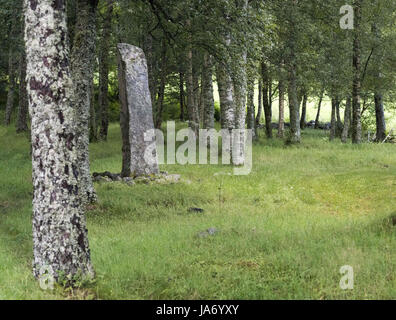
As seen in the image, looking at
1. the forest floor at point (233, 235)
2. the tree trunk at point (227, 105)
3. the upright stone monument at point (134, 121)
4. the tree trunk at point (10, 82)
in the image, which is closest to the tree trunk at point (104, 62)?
the tree trunk at point (10, 82)

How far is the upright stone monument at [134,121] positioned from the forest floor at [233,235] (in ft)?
4.50

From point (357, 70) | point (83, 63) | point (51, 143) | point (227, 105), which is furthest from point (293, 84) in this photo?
point (51, 143)

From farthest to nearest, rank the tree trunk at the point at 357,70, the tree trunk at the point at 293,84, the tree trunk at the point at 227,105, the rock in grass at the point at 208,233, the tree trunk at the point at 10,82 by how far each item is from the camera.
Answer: the tree trunk at the point at 10,82 < the tree trunk at the point at 357,70 < the tree trunk at the point at 293,84 < the tree trunk at the point at 227,105 < the rock in grass at the point at 208,233

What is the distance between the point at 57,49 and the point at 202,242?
417 centimetres

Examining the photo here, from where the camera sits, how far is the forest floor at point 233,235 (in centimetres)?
620

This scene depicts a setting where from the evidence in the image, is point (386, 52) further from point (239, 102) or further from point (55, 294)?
point (55, 294)

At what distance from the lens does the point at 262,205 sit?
12031 mm

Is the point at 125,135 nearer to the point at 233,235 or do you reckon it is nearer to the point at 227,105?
the point at 227,105

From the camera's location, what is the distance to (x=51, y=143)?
20.0 feet

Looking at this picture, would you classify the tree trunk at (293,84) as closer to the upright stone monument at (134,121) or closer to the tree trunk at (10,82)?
the upright stone monument at (134,121)

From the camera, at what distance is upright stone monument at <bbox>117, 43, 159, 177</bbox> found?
1499 cm

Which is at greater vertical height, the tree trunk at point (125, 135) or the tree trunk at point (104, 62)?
the tree trunk at point (104, 62)
